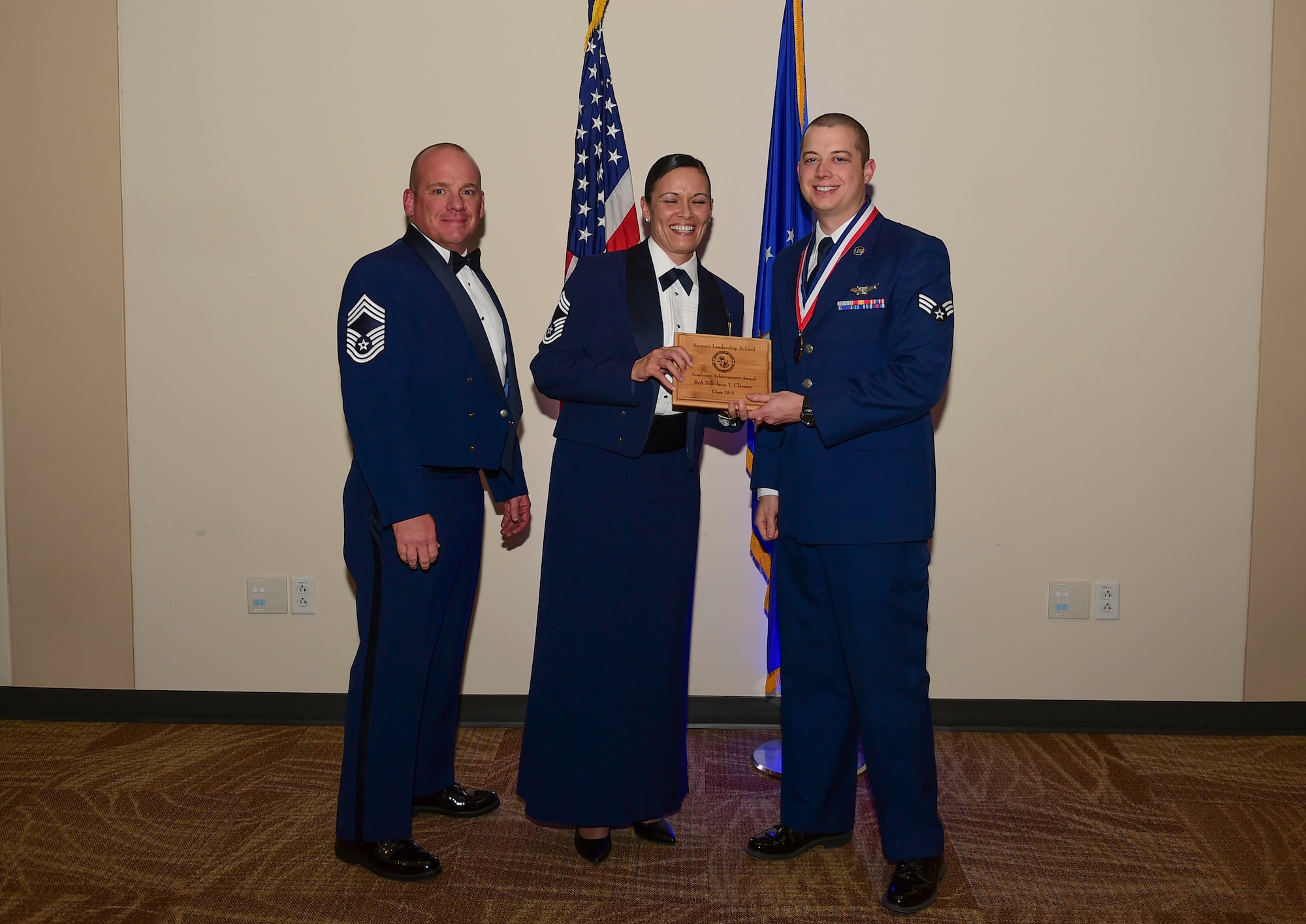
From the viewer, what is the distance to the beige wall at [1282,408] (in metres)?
3.44

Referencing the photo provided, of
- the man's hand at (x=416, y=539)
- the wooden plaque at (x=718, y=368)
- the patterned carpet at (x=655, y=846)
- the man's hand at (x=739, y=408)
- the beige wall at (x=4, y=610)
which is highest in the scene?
the wooden plaque at (x=718, y=368)

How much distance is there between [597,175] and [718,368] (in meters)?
1.16

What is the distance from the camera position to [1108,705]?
365 cm

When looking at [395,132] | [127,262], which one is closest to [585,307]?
[395,132]

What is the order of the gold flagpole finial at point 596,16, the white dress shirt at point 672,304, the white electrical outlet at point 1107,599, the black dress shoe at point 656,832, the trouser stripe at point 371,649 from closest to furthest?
the trouser stripe at point 371,649, the white dress shirt at point 672,304, the black dress shoe at point 656,832, the gold flagpole finial at point 596,16, the white electrical outlet at point 1107,599

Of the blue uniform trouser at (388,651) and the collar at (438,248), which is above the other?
the collar at (438,248)

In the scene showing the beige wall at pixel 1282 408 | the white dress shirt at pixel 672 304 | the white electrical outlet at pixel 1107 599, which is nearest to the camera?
the white dress shirt at pixel 672 304

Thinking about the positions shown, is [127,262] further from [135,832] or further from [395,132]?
[135,832]

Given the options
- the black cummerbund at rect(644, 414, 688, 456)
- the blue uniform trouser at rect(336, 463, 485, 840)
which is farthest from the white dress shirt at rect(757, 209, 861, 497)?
the blue uniform trouser at rect(336, 463, 485, 840)

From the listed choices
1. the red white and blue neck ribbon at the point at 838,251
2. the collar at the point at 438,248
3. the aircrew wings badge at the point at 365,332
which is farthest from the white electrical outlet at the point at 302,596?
the red white and blue neck ribbon at the point at 838,251

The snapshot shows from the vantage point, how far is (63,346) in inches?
142

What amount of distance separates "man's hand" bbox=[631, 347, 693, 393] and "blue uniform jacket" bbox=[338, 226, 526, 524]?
44 cm

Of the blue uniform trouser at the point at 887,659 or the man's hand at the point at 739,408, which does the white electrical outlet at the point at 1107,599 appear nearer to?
the blue uniform trouser at the point at 887,659

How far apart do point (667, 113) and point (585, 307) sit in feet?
3.87
